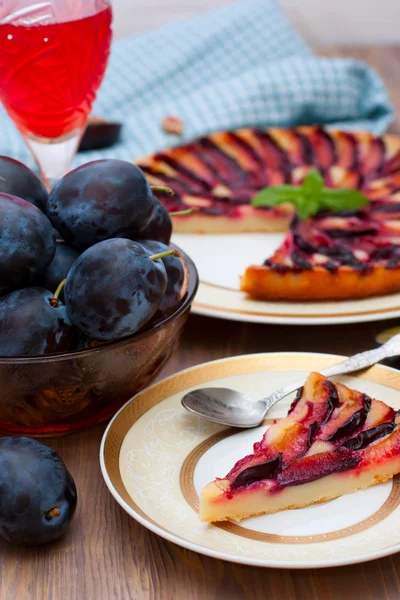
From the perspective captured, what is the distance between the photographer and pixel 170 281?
1040 mm

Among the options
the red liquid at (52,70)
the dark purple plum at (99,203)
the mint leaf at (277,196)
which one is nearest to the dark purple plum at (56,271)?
the dark purple plum at (99,203)

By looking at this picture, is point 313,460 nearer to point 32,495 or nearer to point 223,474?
point 223,474

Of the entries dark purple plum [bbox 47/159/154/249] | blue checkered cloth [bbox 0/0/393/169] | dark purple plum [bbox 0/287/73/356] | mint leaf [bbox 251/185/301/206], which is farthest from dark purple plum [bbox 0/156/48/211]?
blue checkered cloth [bbox 0/0/393/169]

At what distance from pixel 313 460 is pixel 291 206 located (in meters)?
1.00

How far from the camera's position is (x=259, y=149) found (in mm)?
2072

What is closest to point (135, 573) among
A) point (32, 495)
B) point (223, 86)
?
point (32, 495)

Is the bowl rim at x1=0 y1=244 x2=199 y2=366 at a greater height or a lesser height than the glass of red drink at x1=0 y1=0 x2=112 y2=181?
lesser

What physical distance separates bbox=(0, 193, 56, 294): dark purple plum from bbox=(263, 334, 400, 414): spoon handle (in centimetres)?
34

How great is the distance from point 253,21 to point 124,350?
217 centimetres

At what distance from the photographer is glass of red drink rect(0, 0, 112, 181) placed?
1271mm

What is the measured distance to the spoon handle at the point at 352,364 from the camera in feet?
3.48

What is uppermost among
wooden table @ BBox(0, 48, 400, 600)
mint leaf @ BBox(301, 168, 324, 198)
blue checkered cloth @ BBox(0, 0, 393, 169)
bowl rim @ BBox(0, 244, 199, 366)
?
bowl rim @ BBox(0, 244, 199, 366)

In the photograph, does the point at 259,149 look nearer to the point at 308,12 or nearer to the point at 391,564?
the point at 391,564

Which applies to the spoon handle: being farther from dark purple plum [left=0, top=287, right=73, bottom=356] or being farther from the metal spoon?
dark purple plum [left=0, top=287, right=73, bottom=356]
